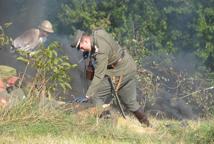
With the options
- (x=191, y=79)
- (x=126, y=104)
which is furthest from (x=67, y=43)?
Result: (x=126, y=104)

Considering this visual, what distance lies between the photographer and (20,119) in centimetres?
823

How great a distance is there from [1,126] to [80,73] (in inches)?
207

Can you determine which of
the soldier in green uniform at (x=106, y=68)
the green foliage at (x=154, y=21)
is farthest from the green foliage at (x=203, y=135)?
the green foliage at (x=154, y=21)

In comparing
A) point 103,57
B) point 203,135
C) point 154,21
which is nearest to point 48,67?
point 103,57

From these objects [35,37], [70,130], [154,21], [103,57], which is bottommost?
[70,130]

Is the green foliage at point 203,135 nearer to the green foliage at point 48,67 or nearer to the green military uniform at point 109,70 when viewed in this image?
the green military uniform at point 109,70

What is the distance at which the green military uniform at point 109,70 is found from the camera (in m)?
8.83

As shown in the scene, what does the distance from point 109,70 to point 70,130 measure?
1459mm

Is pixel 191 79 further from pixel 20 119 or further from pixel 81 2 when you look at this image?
pixel 20 119

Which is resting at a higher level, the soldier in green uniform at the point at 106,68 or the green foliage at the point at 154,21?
the green foliage at the point at 154,21

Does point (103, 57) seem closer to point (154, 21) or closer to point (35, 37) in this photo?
point (35, 37)

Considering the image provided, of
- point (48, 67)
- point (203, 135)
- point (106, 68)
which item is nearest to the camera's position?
point (203, 135)

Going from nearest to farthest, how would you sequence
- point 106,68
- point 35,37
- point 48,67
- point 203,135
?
point 203,135 < point 48,67 < point 106,68 < point 35,37

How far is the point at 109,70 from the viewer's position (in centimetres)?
945
